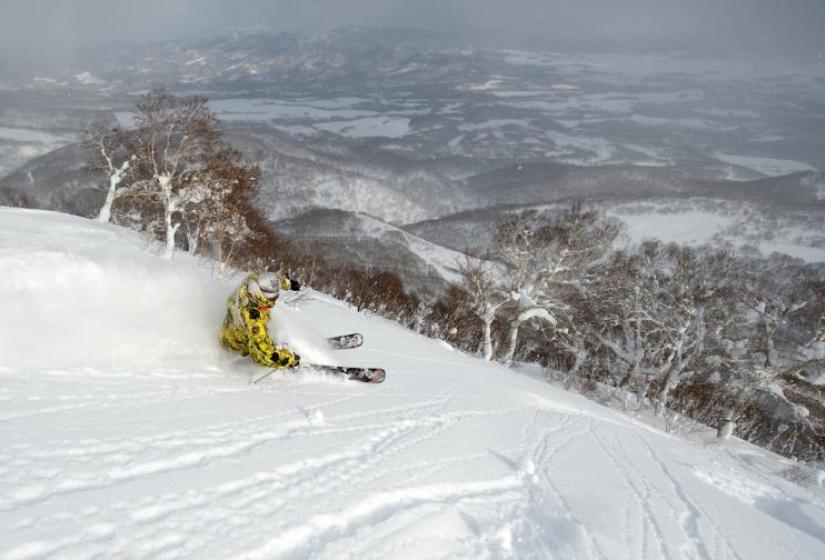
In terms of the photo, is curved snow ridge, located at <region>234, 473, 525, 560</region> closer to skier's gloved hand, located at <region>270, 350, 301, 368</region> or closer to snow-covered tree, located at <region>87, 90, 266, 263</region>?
skier's gloved hand, located at <region>270, 350, 301, 368</region>

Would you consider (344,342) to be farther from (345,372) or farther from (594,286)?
(594,286)

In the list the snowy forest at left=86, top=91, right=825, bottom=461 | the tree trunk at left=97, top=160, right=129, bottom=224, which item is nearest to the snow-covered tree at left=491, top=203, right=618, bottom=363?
the snowy forest at left=86, top=91, right=825, bottom=461

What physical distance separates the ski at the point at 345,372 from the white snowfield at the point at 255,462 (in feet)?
0.46

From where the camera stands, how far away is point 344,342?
29.9 feet

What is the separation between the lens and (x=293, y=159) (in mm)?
149750

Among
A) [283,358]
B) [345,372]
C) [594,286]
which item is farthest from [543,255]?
[283,358]

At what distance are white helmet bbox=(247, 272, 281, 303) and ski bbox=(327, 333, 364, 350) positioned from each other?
2847 millimetres

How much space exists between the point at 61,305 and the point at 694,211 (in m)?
161

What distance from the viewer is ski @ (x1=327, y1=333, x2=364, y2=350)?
28.6 feet

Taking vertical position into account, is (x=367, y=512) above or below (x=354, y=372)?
above

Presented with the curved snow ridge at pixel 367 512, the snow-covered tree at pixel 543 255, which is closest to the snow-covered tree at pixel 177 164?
the snow-covered tree at pixel 543 255

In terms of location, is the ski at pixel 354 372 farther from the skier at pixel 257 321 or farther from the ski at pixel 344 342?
the ski at pixel 344 342

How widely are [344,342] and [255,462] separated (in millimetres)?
5264

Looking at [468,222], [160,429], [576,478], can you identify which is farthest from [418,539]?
[468,222]
